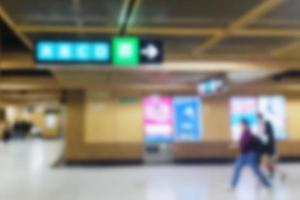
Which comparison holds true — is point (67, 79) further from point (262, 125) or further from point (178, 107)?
point (262, 125)

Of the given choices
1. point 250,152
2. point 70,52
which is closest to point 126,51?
point 70,52

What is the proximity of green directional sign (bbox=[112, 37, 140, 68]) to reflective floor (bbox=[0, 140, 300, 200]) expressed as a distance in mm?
2557

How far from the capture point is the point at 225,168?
35.8ft

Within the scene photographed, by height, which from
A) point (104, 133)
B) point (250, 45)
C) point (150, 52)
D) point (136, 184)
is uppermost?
point (250, 45)

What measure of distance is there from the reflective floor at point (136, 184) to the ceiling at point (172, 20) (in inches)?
104

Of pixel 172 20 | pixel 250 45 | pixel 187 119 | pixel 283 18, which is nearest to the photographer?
pixel 283 18

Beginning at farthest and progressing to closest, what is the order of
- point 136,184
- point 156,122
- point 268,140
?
point 156,122 → point 268,140 → point 136,184

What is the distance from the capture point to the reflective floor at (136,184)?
6.75 m

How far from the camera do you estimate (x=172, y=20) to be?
4.78m

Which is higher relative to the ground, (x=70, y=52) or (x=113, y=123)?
(x=70, y=52)

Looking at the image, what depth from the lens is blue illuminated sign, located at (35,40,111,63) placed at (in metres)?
5.11

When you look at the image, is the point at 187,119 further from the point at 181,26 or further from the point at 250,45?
the point at 181,26

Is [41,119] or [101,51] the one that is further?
[41,119]

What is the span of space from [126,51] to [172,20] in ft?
2.87
